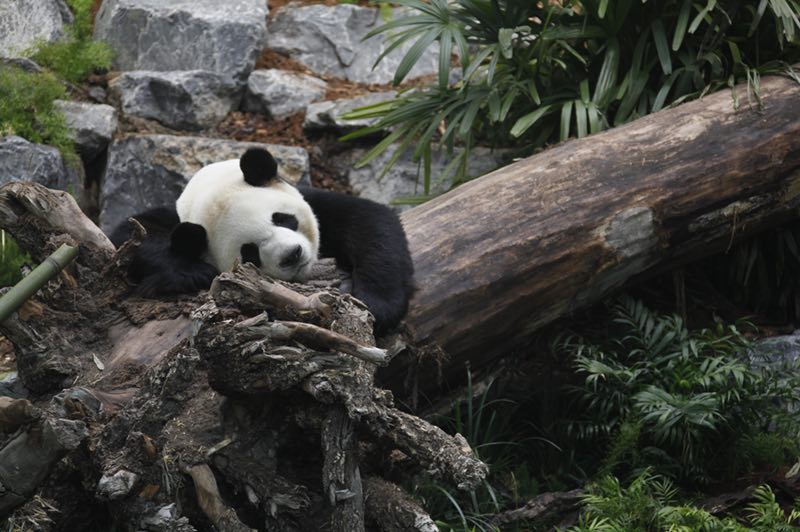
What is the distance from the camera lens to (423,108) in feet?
18.9

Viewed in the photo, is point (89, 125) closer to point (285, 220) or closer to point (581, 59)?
point (285, 220)

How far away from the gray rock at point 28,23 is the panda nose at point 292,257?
404 cm

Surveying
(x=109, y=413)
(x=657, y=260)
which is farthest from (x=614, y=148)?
(x=109, y=413)

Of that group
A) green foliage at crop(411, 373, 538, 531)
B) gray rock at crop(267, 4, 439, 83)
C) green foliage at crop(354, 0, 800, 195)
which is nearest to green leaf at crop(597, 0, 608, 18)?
green foliage at crop(354, 0, 800, 195)

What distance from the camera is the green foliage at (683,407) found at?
384 cm

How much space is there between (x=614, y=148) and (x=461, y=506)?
1875mm

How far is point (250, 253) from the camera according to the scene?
383 cm

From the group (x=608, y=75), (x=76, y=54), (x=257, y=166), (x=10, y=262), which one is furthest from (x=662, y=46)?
(x=76, y=54)

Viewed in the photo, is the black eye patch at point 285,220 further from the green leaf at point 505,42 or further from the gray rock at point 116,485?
the green leaf at point 505,42

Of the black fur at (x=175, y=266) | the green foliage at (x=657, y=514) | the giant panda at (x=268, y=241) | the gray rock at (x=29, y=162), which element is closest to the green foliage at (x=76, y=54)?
the gray rock at (x=29, y=162)

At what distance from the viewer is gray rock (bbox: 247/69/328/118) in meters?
7.08

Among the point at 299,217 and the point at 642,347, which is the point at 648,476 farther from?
the point at 299,217

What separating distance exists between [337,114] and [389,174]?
22.9 inches

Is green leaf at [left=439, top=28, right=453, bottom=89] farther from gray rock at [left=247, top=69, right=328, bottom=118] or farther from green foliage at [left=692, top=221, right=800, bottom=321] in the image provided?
gray rock at [left=247, top=69, right=328, bottom=118]
